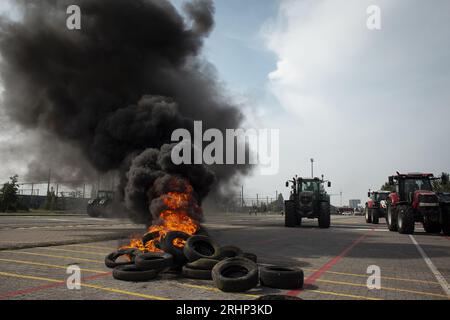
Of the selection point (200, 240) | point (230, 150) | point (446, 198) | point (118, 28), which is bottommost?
point (200, 240)

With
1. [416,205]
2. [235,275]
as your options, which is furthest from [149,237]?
[416,205]

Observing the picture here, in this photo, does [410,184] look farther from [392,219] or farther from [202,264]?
[202,264]

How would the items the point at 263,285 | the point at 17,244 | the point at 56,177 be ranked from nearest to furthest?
the point at 263,285 < the point at 17,244 < the point at 56,177

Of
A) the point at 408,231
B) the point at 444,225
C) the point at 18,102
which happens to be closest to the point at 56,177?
the point at 18,102

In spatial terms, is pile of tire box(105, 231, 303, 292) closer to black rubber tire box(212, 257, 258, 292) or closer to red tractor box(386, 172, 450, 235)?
black rubber tire box(212, 257, 258, 292)

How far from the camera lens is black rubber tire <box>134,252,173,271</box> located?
6.81 meters

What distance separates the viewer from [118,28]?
18.2 meters

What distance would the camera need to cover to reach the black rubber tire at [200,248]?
7430mm

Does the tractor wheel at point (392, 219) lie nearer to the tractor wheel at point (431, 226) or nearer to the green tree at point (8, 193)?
the tractor wheel at point (431, 226)

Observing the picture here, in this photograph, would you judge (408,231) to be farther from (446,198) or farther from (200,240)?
(200,240)

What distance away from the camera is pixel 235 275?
6602 millimetres

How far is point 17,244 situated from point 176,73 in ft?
38.5

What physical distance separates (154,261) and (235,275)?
1.65 metres

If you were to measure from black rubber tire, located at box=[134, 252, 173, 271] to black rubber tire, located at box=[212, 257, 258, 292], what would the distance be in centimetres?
123
